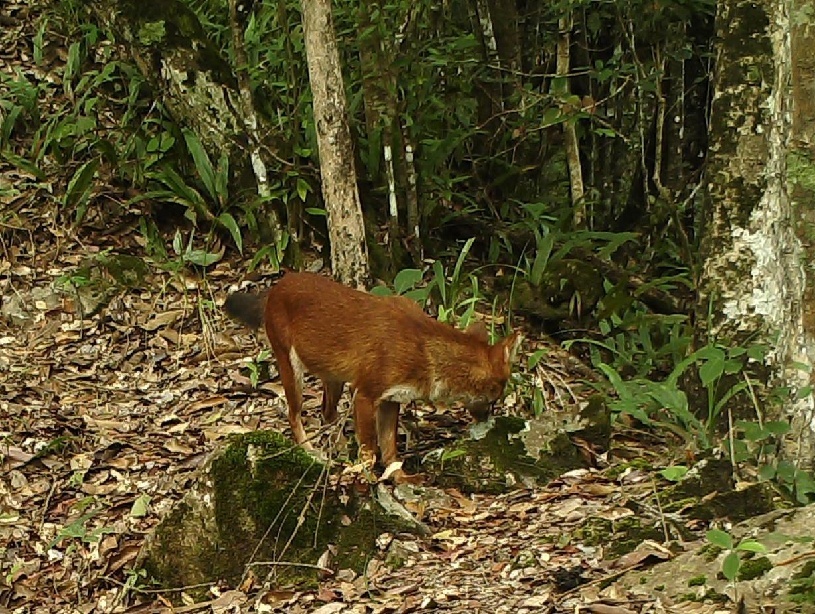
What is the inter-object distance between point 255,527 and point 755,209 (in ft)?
10.8

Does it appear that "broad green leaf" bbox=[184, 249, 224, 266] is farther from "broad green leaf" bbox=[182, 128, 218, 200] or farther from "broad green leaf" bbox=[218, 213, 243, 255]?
"broad green leaf" bbox=[182, 128, 218, 200]

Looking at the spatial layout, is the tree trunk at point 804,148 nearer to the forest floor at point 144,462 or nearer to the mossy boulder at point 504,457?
the forest floor at point 144,462

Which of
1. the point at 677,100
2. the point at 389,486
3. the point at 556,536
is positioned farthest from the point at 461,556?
the point at 677,100

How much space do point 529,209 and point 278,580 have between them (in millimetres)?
5357

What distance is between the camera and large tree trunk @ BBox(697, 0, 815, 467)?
627 centimetres

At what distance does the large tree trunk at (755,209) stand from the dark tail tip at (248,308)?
10.3 ft

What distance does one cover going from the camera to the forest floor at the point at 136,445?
229 inches

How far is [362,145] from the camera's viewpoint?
10055 mm

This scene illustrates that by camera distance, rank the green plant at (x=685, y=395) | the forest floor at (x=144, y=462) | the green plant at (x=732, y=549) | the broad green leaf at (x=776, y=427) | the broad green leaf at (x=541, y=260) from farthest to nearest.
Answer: the broad green leaf at (x=541, y=260) < the green plant at (x=685, y=395) < the broad green leaf at (x=776, y=427) < the forest floor at (x=144, y=462) < the green plant at (x=732, y=549)

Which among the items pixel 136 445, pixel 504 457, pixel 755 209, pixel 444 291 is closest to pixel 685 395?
pixel 504 457

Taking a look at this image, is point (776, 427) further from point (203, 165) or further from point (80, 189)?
point (80, 189)

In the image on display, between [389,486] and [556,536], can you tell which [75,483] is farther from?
[556,536]

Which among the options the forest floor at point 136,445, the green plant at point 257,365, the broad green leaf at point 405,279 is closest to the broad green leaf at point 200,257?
the forest floor at point 136,445

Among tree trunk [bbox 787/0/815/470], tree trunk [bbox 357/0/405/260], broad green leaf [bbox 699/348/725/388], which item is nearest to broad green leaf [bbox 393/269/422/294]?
tree trunk [bbox 357/0/405/260]
